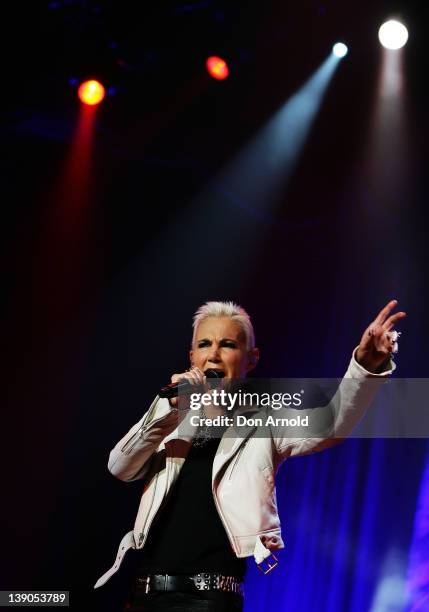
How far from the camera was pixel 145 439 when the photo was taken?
2.25 m

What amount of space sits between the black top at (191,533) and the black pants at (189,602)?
64 mm

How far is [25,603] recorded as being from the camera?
3.48 meters

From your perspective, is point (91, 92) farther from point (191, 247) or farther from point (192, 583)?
point (192, 583)

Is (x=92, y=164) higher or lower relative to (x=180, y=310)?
higher

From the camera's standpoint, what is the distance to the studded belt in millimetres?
2002

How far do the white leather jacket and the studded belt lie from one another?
106mm

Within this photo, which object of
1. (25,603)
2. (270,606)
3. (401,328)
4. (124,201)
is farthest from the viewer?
(124,201)

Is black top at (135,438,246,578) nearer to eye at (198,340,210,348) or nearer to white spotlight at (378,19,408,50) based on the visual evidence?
eye at (198,340,210,348)

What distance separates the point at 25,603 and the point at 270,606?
4.53ft

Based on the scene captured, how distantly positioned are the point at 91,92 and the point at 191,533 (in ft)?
12.0

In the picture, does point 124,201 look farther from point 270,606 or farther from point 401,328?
point 270,606

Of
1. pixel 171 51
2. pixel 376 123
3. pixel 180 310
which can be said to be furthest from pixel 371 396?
pixel 171 51

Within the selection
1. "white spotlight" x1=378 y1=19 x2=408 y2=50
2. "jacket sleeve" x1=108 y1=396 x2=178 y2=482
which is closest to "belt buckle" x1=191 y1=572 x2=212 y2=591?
→ "jacket sleeve" x1=108 y1=396 x2=178 y2=482
